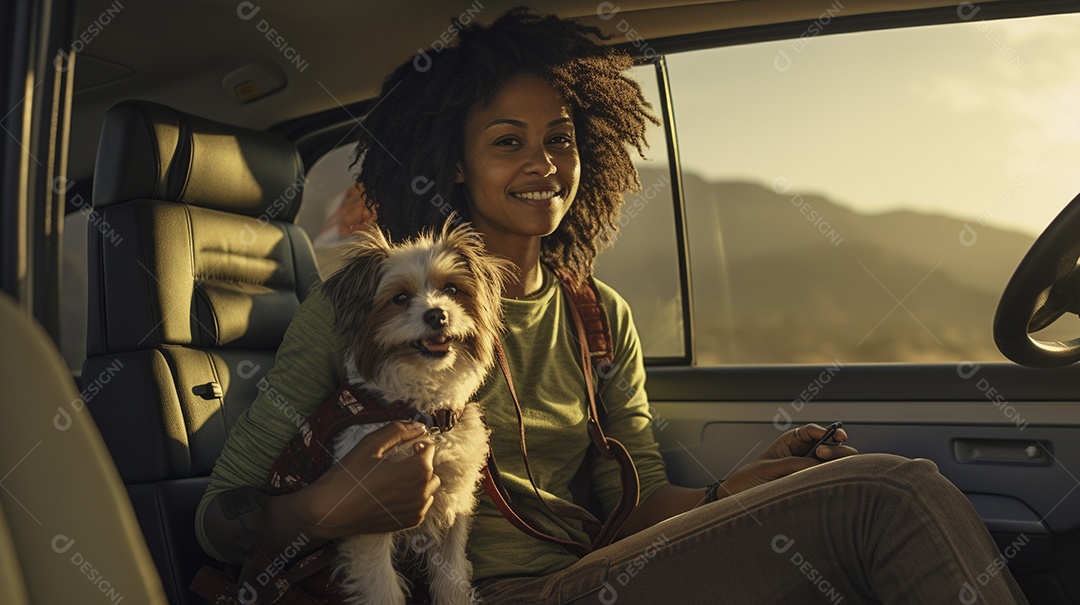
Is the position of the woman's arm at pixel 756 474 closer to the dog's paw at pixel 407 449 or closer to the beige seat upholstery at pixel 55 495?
the dog's paw at pixel 407 449

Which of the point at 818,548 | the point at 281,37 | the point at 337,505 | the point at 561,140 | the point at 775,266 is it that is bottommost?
the point at 775,266

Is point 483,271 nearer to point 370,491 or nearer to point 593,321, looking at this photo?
point 593,321

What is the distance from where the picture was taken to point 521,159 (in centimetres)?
233

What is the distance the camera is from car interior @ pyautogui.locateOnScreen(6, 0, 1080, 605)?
2283 mm

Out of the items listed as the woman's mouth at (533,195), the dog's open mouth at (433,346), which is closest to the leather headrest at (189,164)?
the woman's mouth at (533,195)

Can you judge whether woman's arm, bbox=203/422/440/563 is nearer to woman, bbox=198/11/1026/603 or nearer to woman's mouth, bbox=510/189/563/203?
woman, bbox=198/11/1026/603

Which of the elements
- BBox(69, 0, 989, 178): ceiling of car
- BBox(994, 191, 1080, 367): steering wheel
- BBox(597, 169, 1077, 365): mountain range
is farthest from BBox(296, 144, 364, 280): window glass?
BBox(994, 191, 1080, 367): steering wheel

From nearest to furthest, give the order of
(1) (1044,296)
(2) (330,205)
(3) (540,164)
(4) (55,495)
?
(4) (55,495), (1) (1044,296), (3) (540,164), (2) (330,205)

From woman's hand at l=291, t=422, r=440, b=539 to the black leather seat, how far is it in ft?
1.66

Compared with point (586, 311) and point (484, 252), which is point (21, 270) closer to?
point (484, 252)

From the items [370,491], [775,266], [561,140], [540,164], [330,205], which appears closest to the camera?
[370,491]

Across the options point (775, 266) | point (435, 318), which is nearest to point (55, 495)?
point (435, 318)

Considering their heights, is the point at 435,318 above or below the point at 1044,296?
above

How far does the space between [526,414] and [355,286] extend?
1.75ft
